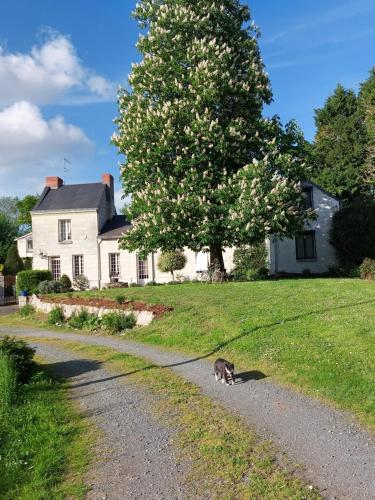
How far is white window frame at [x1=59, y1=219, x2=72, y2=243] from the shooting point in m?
34.9

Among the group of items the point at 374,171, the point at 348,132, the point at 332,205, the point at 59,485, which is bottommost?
the point at 59,485

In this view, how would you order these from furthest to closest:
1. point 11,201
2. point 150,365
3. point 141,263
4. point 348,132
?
point 11,201, point 348,132, point 141,263, point 150,365

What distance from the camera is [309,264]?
30.5 meters

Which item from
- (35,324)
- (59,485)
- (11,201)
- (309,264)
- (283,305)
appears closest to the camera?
(59,485)

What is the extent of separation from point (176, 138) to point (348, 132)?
25.2 meters

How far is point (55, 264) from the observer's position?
34.9 meters

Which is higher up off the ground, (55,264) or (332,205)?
(332,205)

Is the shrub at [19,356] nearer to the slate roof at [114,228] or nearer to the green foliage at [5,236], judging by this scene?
the slate roof at [114,228]

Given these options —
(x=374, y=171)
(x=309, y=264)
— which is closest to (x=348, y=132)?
(x=374, y=171)

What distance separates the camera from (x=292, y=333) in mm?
9789

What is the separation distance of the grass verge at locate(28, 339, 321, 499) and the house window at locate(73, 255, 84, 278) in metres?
27.7

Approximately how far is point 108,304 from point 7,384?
29.5ft

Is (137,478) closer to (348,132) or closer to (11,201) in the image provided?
(348,132)

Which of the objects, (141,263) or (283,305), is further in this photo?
(141,263)
